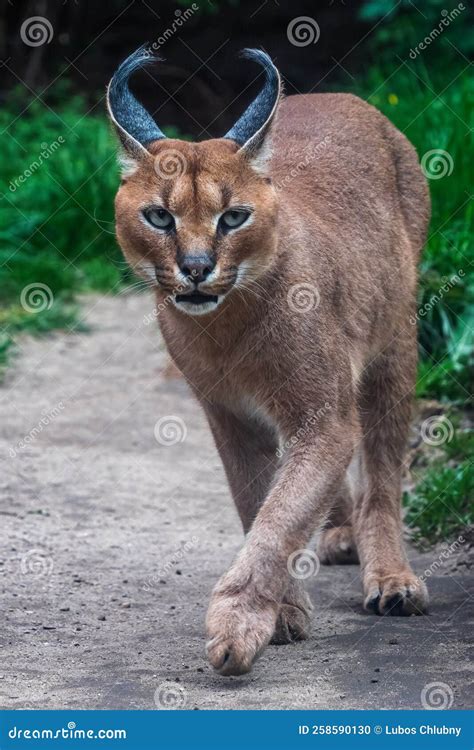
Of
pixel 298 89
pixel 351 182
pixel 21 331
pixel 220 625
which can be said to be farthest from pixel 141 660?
pixel 298 89

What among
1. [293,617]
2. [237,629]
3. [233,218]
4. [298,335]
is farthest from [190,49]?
[237,629]

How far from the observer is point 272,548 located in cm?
491

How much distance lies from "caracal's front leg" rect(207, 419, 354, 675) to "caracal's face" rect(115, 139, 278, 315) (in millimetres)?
703

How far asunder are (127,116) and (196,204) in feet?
2.04

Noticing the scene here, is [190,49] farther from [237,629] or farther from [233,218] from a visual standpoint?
[237,629]

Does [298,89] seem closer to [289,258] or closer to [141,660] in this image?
[289,258]

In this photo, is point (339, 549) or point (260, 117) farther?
point (339, 549)

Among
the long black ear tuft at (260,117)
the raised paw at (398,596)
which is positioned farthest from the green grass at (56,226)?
the long black ear tuft at (260,117)

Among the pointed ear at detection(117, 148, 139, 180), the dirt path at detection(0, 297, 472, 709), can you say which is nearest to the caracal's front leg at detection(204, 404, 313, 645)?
the dirt path at detection(0, 297, 472, 709)

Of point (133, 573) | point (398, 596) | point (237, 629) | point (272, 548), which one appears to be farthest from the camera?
point (133, 573)

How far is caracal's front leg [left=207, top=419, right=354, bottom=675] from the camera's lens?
464 cm

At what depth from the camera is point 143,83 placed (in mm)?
15109

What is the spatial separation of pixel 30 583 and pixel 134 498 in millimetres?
1611

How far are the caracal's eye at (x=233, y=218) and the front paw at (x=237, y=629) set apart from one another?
4.35 ft
